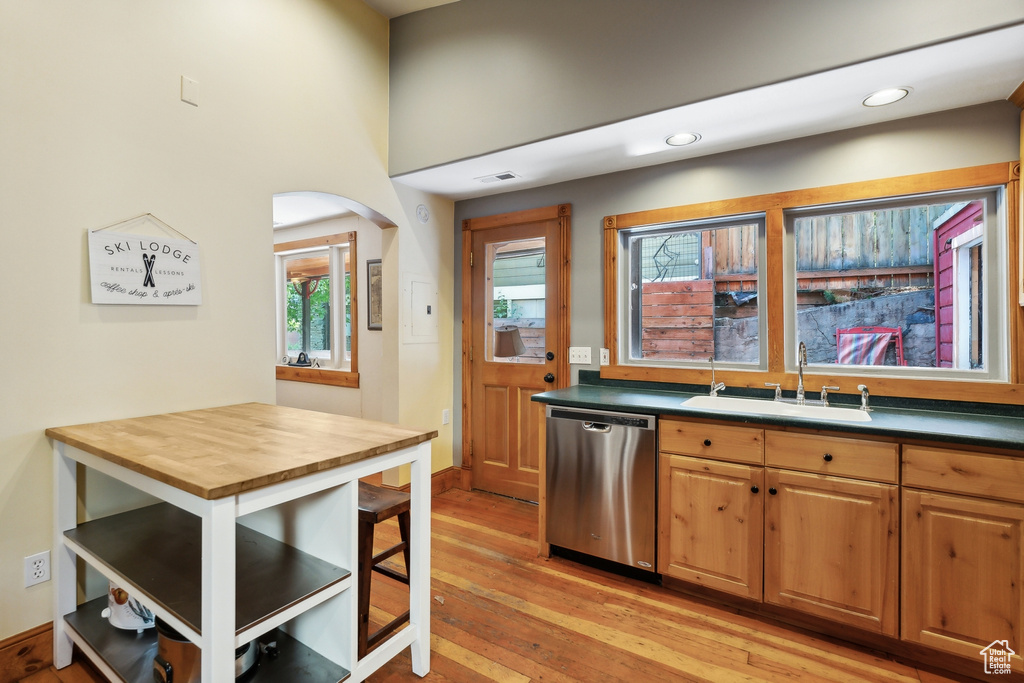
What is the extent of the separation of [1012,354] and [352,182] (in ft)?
11.5

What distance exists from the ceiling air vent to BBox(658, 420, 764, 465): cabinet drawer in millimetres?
1907

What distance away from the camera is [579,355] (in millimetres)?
3248

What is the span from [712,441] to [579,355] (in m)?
1.22

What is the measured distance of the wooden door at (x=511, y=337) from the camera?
337cm

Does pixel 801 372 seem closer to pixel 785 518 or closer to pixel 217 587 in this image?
pixel 785 518

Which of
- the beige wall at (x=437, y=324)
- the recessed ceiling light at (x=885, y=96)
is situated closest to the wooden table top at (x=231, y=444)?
the beige wall at (x=437, y=324)

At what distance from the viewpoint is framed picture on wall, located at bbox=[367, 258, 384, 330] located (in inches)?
169

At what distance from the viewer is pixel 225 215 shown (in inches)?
89.1

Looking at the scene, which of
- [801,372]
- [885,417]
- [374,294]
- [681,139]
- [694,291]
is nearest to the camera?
[885,417]

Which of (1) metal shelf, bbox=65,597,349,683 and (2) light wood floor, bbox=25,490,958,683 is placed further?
(2) light wood floor, bbox=25,490,958,683

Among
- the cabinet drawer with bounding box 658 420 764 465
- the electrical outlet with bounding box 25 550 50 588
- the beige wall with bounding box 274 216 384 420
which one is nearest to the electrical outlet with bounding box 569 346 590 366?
the cabinet drawer with bounding box 658 420 764 465

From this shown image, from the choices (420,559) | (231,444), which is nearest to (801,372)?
(420,559)

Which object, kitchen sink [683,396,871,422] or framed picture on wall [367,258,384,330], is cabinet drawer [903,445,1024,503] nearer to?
kitchen sink [683,396,871,422]

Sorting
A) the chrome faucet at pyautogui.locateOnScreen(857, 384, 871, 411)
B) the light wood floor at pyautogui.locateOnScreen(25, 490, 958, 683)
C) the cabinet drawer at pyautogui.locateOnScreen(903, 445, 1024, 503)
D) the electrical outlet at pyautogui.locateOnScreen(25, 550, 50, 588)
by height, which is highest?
the chrome faucet at pyautogui.locateOnScreen(857, 384, 871, 411)
